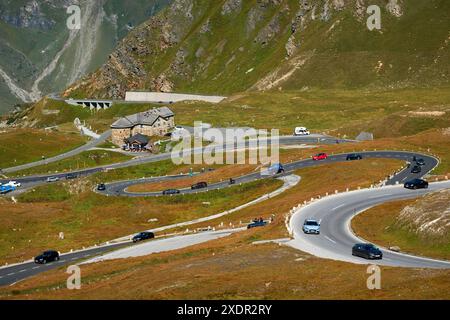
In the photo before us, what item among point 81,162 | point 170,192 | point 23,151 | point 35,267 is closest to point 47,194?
point 81,162

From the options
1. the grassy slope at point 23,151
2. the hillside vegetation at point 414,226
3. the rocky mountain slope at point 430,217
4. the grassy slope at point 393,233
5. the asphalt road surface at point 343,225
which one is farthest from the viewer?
the grassy slope at point 23,151

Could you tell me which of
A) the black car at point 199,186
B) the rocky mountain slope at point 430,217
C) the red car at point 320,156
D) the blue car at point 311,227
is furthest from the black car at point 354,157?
the blue car at point 311,227

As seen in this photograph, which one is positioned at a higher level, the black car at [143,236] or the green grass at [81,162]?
the green grass at [81,162]

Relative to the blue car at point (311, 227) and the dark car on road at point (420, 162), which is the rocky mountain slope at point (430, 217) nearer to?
the blue car at point (311, 227)

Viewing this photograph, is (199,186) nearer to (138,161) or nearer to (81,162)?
(138,161)

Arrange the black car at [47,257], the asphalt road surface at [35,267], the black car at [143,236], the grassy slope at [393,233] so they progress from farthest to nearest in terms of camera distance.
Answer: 1. the black car at [143,236]
2. the black car at [47,257]
3. the asphalt road surface at [35,267]
4. the grassy slope at [393,233]

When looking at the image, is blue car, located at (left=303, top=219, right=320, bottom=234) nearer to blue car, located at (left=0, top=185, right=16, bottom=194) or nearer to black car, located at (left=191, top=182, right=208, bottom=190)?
black car, located at (left=191, top=182, right=208, bottom=190)
